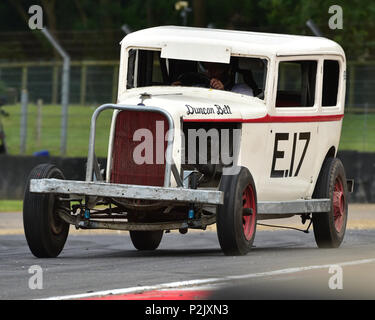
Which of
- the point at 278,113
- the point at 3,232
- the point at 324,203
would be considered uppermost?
the point at 278,113

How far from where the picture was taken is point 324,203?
44.0ft

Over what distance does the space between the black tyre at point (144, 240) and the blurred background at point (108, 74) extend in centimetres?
927

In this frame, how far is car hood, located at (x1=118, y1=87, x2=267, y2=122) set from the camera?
38.7 feet

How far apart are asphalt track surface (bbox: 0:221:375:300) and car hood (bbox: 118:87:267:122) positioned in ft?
4.53

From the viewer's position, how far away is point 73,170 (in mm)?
22766

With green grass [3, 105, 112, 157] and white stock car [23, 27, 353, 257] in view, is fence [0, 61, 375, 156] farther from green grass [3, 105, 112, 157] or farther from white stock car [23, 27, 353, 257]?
white stock car [23, 27, 353, 257]

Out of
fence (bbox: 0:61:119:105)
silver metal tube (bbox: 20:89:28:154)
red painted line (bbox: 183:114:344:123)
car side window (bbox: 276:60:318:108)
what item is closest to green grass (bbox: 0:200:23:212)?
silver metal tube (bbox: 20:89:28:154)

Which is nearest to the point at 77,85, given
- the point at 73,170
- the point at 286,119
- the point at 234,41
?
the point at 73,170

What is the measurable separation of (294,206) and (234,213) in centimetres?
176
